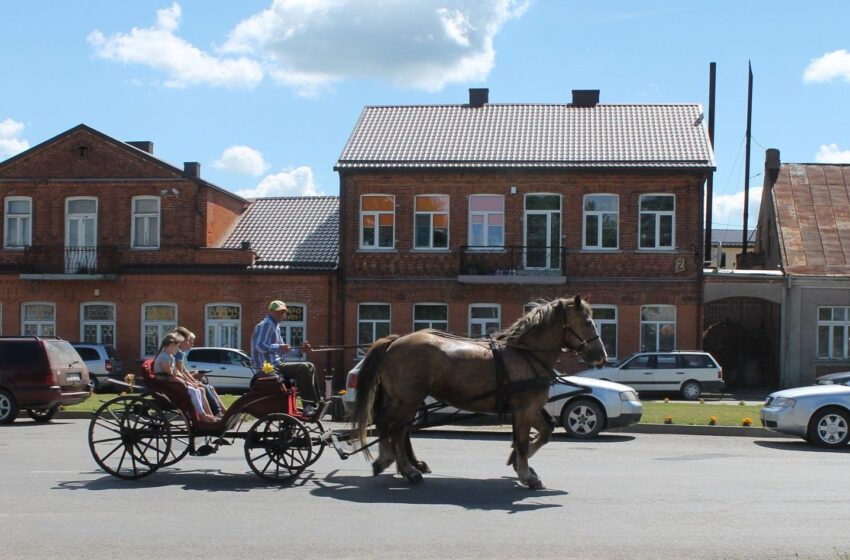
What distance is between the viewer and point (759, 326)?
3709 centimetres

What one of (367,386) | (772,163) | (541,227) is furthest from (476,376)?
(772,163)

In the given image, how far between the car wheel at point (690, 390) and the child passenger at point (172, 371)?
2016 centimetres

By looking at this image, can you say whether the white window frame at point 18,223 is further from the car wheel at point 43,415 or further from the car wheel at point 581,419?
the car wheel at point 581,419

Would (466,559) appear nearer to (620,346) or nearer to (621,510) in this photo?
(621,510)

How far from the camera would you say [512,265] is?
102 feet

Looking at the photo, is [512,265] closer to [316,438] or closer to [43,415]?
[43,415]

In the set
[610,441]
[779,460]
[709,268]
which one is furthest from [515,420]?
[709,268]

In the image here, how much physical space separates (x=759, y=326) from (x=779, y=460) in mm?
24483

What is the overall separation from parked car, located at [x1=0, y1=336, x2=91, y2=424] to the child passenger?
8.57 m

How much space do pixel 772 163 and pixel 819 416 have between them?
24640 mm

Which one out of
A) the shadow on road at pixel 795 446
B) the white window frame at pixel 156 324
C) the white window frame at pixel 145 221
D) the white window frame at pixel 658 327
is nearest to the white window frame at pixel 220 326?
the white window frame at pixel 156 324

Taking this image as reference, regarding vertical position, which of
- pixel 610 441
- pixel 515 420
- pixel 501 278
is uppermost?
pixel 501 278

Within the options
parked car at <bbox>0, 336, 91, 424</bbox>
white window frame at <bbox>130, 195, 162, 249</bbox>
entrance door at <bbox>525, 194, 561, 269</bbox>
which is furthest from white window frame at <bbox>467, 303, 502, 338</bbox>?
parked car at <bbox>0, 336, 91, 424</bbox>

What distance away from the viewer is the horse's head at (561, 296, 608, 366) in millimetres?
10805
